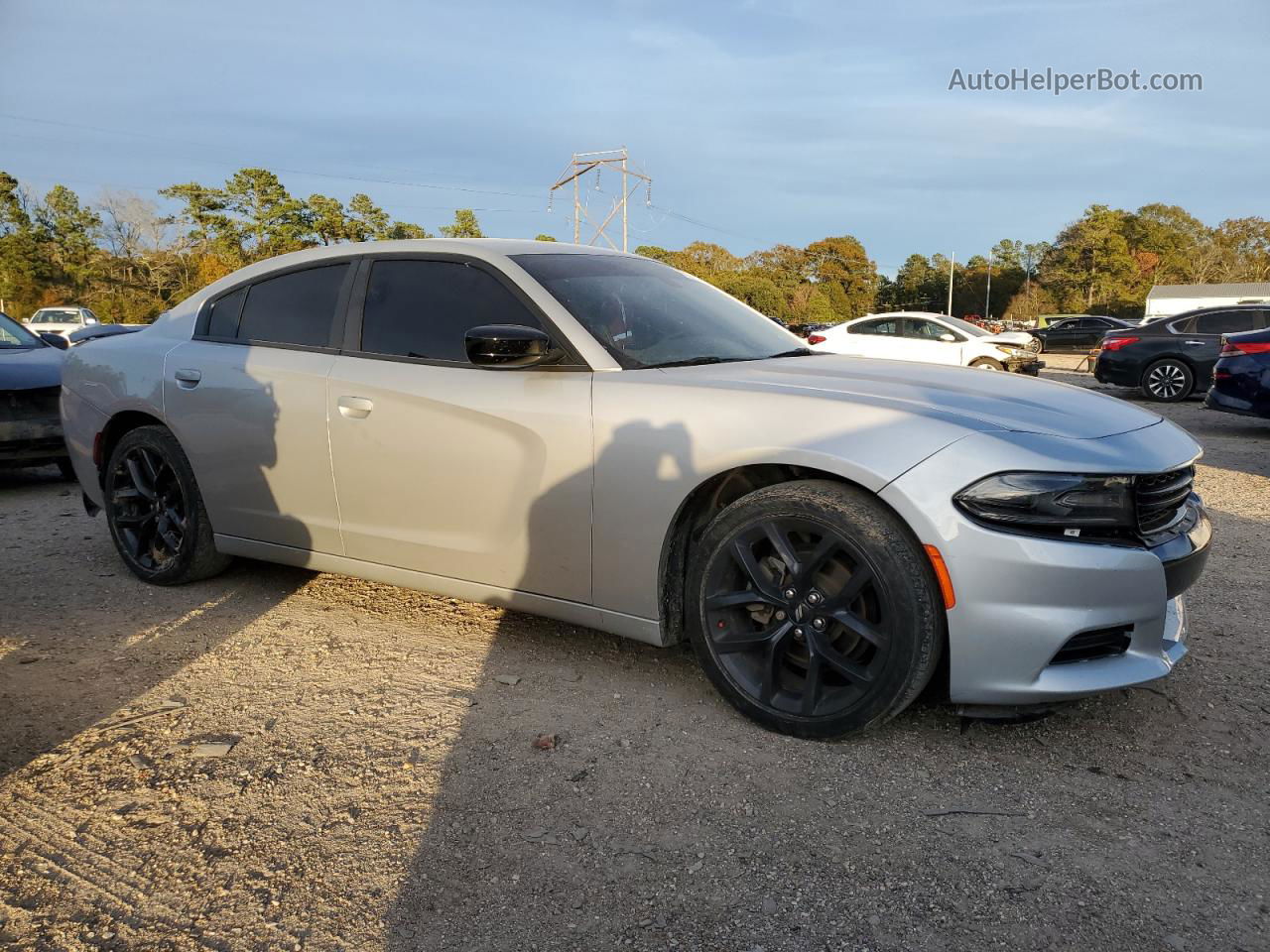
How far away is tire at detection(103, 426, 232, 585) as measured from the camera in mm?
4547

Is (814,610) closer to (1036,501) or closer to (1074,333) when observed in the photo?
(1036,501)

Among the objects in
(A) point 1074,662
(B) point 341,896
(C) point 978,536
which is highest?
(C) point 978,536

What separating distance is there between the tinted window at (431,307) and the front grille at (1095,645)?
6.84 feet

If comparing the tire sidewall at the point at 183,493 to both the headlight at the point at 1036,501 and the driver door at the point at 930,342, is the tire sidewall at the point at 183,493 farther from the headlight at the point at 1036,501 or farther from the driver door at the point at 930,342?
the driver door at the point at 930,342

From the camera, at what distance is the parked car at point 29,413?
7312 mm

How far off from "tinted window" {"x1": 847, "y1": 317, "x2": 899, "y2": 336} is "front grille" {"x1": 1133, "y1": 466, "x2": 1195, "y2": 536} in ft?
49.8

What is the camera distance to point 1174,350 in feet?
48.7

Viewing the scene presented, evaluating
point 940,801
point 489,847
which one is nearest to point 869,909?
point 940,801

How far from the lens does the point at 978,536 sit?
8.70ft

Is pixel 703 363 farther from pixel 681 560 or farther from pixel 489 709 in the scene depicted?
pixel 489 709

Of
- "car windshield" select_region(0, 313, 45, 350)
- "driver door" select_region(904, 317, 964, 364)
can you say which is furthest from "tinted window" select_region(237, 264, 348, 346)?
"driver door" select_region(904, 317, 964, 364)

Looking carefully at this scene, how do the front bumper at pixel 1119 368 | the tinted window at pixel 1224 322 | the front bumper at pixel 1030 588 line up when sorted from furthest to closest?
the front bumper at pixel 1119 368, the tinted window at pixel 1224 322, the front bumper at pixel 1030 588

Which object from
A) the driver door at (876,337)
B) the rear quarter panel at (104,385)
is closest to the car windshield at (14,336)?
the rear quarter panel at (104,385)

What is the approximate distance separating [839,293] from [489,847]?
9264 cm
